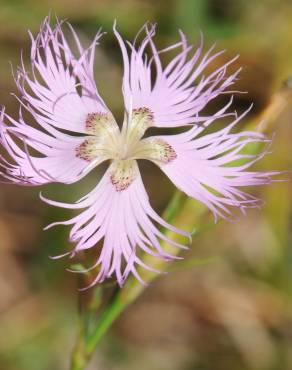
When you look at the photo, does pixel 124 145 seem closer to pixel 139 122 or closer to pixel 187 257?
pixel 139 122

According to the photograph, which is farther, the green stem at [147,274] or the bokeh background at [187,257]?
the bokeh background at [187,257]

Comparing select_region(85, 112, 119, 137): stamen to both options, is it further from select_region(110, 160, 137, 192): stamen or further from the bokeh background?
the bokeh background

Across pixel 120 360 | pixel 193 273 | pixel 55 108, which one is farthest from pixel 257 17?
pixel 55 108

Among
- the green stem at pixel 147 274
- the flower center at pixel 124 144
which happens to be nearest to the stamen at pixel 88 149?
the flower center at pixel 124 144

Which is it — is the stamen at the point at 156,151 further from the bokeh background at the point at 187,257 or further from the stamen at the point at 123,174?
the bokeh background at the point at 187,257

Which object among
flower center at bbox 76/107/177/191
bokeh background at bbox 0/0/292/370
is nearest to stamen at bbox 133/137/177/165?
flower center at bbox 76/107/177/191

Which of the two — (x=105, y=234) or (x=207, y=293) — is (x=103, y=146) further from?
(x=207, y=293)

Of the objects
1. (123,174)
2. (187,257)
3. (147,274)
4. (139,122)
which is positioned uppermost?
(139,122)

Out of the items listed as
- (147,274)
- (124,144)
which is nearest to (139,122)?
(124,144)

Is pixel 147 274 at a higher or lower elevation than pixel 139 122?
lower
